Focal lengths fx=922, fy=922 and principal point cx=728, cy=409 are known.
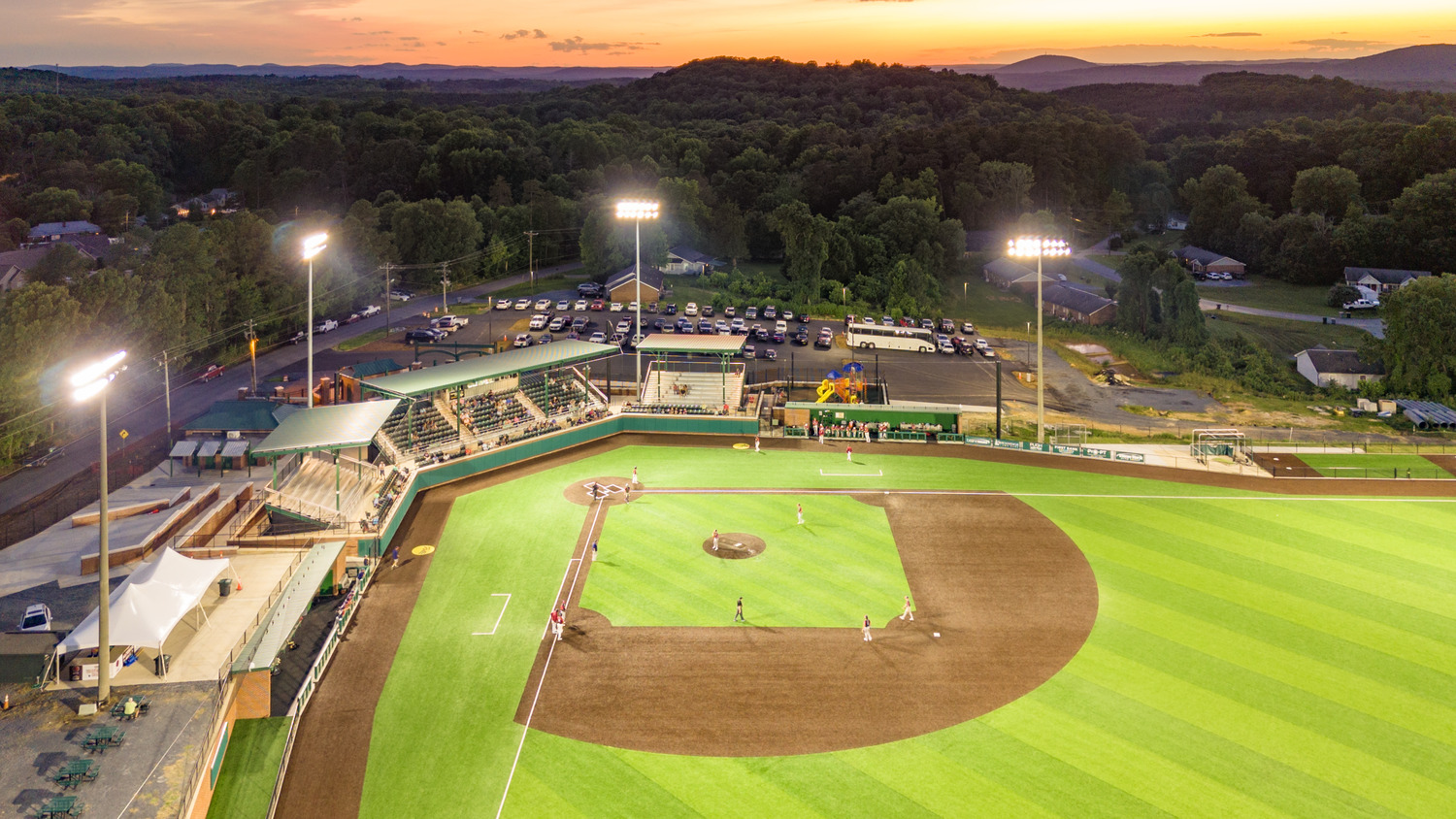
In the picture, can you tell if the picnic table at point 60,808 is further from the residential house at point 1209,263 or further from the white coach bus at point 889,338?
the residential house at point 1209,263

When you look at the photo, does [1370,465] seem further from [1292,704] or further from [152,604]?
[152,604]

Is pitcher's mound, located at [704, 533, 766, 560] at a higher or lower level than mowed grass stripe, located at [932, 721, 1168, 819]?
higher

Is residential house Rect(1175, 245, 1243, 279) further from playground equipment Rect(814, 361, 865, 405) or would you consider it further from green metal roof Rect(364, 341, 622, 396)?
green metal roof Rect(364, 341, 622, 396)

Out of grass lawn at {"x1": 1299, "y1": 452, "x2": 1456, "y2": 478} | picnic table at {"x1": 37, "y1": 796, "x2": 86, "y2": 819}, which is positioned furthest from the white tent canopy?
grass lawn at {"x1": 1299, "y1": 452, "x2": 1456, "y2": 478}

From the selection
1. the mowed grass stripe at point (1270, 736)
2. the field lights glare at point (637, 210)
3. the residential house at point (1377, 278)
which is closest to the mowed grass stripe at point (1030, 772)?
the mowed grass stripe at point (1270, 736)

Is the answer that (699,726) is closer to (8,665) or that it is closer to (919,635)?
(919,635)

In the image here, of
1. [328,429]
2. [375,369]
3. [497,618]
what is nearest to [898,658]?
[497,618]
